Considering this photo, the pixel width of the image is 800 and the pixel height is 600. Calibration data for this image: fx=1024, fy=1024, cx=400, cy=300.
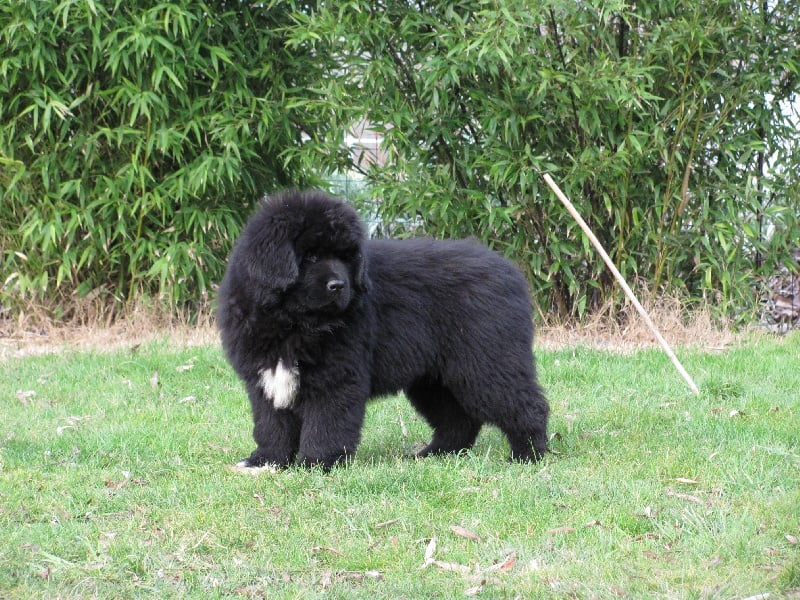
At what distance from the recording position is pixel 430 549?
12.1ft

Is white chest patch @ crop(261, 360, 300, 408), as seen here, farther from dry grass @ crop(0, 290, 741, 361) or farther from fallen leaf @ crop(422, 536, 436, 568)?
dry grass @ crop(0, 290, 741, 361)

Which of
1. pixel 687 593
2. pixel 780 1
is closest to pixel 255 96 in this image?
pixel 780 1

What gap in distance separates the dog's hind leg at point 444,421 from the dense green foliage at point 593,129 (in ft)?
7.61

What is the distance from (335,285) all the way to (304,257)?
0.76ft

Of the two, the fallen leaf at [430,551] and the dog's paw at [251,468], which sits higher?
the fallen leaf at [430,551]

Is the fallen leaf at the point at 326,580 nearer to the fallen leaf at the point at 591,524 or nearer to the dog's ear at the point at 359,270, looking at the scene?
the fallen leaf at the point at 591,524

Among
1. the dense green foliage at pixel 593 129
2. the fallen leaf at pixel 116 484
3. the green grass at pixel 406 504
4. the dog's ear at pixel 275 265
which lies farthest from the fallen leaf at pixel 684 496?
the dense green foliage at pixel 593 129

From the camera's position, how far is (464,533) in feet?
12.6

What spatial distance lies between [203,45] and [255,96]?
599mm

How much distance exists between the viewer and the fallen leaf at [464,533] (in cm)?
383

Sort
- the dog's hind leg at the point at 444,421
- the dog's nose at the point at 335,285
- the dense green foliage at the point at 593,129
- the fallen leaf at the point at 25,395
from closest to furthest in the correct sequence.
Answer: the dog's nose at the point at 335,285
the dog's hind leg at the point at 444,421
the fallen leaf at the point at 25,395
the dense green foliage at the point at 593,129

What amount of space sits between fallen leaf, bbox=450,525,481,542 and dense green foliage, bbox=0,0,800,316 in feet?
12.3

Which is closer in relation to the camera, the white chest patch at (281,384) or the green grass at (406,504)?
the green grass at (406,504)

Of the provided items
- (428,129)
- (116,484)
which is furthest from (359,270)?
(428,129)
